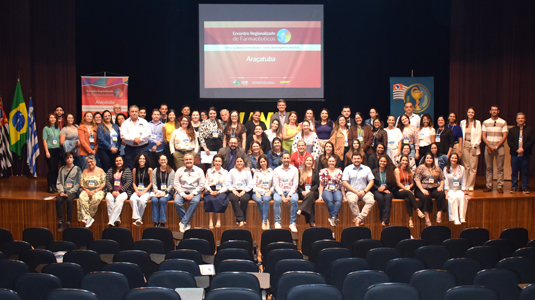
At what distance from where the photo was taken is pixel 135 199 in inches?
303

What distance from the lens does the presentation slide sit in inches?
431

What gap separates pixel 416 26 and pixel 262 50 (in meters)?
3.68

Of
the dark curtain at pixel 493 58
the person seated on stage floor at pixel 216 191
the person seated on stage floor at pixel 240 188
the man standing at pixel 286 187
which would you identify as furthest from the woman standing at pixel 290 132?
the dark curtain at pixel 493 58

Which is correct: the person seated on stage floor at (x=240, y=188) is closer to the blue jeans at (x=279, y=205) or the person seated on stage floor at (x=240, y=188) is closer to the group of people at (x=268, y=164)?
the group of people at (x=268, y=164)

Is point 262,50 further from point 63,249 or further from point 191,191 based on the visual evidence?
point 63,249

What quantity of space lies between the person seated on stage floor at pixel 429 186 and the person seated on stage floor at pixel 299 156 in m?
1.85

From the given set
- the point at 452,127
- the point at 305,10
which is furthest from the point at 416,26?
the point at 452,127

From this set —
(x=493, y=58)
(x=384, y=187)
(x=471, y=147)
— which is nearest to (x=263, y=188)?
(x=384, y=187)

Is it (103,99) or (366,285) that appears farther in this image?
(103,99)

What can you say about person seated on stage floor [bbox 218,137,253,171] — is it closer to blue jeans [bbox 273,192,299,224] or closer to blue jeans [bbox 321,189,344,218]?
blue jeans [bbox 273,192,299,224]

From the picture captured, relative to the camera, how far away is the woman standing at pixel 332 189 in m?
7.80

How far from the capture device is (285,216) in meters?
7.96

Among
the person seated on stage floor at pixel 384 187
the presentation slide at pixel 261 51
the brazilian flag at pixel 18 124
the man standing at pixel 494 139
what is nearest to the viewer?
the person seated on stage floor at pixel 384 187

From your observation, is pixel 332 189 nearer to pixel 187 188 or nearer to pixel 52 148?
pixel 187 188
